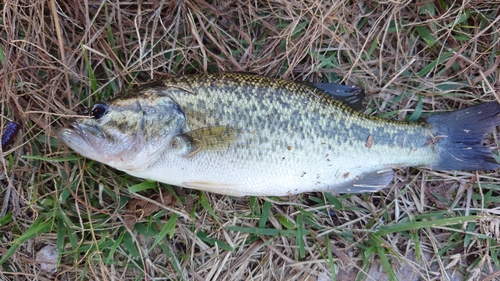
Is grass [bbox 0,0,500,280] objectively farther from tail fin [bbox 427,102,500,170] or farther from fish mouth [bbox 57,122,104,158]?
fish mouth [bbox 57,122,104,158]

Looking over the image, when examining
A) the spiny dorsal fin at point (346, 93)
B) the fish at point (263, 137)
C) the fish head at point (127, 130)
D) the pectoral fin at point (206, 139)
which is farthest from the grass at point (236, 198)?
the pectoral fin at point (206, 139)

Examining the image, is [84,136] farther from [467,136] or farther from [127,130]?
[467,136]

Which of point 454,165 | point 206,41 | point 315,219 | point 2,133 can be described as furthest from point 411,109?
point 2,133

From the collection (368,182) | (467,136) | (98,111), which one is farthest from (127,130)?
(467,136)

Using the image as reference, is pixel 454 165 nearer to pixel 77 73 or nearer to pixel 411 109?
pixel 411 109

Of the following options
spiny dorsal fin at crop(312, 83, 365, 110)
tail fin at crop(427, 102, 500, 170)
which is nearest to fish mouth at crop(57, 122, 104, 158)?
spiny dorsal fin at crop(312, 83, 365, 110)
